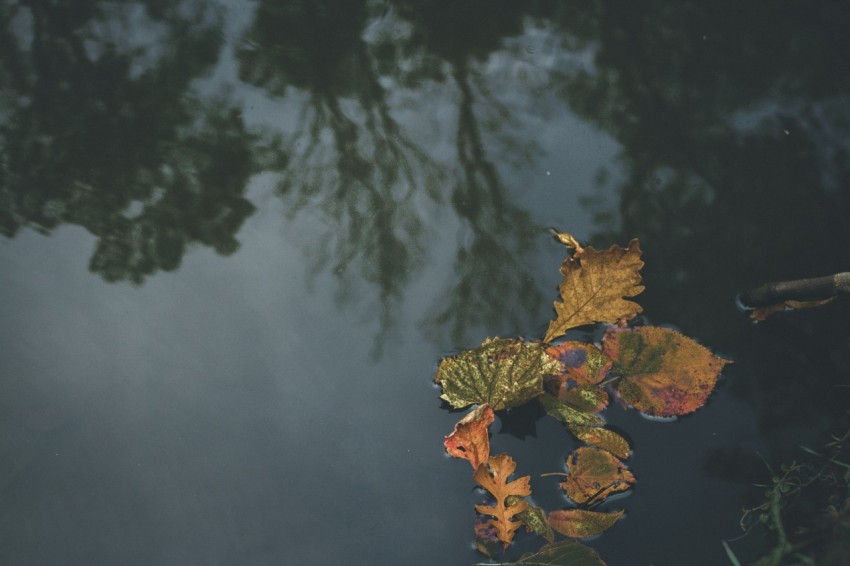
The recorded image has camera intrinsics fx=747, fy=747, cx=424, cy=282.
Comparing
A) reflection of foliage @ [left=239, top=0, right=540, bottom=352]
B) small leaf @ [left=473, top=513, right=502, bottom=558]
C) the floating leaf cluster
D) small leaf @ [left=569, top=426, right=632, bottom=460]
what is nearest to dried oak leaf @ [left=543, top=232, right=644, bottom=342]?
the floating leaf cluster

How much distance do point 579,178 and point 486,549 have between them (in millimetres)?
1152

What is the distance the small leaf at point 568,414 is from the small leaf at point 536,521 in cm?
23

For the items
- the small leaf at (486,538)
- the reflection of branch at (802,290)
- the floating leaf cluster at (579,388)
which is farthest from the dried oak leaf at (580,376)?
the reflection of branch at (802,290)

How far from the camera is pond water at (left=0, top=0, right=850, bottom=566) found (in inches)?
71.0

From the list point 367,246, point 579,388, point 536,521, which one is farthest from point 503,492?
point 367,246

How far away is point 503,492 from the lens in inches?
67.6

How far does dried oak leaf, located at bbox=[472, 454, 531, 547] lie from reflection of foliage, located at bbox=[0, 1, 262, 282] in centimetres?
102

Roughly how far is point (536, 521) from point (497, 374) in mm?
358

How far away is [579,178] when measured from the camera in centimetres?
229

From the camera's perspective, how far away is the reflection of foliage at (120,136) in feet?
7.38

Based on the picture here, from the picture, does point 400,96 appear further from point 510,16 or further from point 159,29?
point 159,29

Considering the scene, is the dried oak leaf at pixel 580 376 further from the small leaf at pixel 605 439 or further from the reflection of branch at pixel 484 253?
the reflection of branch at pixel 484 253

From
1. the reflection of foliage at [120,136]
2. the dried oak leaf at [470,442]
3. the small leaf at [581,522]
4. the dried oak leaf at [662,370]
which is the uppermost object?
the reflection of foliage at [120,136]

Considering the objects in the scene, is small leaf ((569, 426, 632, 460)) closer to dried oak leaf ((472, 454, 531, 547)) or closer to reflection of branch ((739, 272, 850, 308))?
dried oak leaf ((472, 454, 531, 547))
